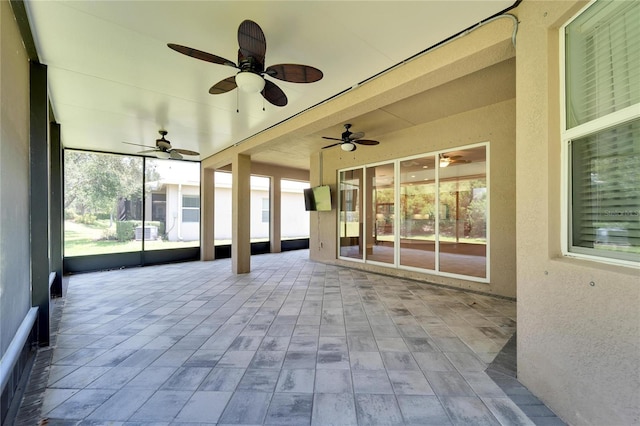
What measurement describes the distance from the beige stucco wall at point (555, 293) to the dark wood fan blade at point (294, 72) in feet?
5.57

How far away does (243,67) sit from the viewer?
233 centimetres

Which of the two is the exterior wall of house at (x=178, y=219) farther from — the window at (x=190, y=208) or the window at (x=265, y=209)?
the window at (x=265, y=209)

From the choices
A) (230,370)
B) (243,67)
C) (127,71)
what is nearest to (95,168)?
(127,71)

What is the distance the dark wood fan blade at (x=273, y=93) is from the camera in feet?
8.63

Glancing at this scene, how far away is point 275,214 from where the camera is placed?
935 centimetres

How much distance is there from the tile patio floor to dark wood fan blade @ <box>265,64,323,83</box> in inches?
106

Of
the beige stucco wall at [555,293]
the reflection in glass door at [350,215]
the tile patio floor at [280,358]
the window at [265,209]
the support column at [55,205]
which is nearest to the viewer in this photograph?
the beige stucco wall at [555,293]

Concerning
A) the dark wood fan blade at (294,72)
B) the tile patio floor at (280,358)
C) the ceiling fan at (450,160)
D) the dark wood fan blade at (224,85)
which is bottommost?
the tile patio floor at (280,358)

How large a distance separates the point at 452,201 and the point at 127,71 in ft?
18.5

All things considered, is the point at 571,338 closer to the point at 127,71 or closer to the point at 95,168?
the point at 127,71

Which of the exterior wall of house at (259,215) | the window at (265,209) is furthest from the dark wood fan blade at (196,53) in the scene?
the window at (265,209)

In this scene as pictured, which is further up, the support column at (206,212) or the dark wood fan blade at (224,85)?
the dark wood fan blade at (224,85)

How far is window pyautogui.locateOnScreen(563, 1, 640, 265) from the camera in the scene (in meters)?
1.44

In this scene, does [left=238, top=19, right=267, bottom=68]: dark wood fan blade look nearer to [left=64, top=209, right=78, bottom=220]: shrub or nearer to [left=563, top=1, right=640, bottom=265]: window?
[left=563, top=1, right=640, bottom=265]: window
